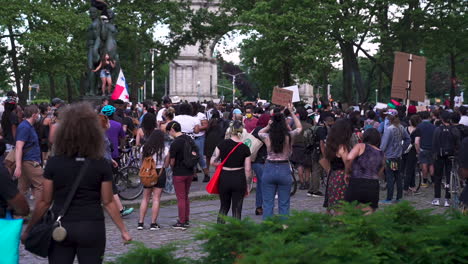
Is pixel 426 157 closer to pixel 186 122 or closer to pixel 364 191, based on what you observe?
pixel 186 122

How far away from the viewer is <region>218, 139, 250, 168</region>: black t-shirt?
33.9ft

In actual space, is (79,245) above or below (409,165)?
above

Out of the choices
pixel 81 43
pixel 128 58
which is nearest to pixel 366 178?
pixel 81 43

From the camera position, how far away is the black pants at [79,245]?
5598 mm

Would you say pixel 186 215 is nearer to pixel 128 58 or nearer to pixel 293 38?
pixel 293 38

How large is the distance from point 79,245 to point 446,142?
1028cm

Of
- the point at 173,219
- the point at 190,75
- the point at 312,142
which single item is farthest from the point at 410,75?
the point at 190,75

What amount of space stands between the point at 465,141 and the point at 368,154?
3.58 feet

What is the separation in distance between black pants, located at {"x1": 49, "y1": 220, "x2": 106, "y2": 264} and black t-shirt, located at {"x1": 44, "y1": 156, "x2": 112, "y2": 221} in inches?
2.6

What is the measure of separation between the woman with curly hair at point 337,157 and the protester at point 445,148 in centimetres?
550

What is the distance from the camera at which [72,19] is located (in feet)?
133

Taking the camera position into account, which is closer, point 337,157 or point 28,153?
point 337,157

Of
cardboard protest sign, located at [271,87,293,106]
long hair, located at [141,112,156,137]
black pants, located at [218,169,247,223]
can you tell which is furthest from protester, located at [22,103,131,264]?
cardboard protest sign, located at [271,87,293,106]

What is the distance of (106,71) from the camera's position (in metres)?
22.0
